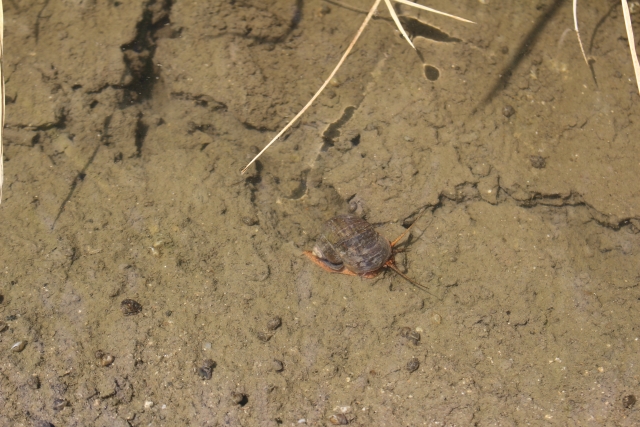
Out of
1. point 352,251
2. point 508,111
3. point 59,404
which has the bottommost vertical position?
point 59,404

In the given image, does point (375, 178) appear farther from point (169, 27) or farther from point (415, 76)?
point (169, 27)

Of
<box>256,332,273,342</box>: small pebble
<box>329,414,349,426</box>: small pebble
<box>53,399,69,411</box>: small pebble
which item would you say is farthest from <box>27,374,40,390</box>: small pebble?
<box>329,414,349,426</box>: small pebble

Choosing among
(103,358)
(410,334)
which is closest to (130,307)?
(103,358)

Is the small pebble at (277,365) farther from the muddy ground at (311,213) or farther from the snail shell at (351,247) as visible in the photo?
the snail shell at (351,247)

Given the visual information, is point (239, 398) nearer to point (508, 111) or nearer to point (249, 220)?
point (249, 220)

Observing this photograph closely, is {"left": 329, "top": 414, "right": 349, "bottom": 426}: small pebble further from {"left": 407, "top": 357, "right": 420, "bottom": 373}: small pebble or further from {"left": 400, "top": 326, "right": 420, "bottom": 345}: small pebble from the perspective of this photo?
{"left": 400, "top": 326, "right": 420, "bottom": 345}: small pebble

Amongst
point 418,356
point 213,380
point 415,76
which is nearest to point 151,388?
point 213,380
